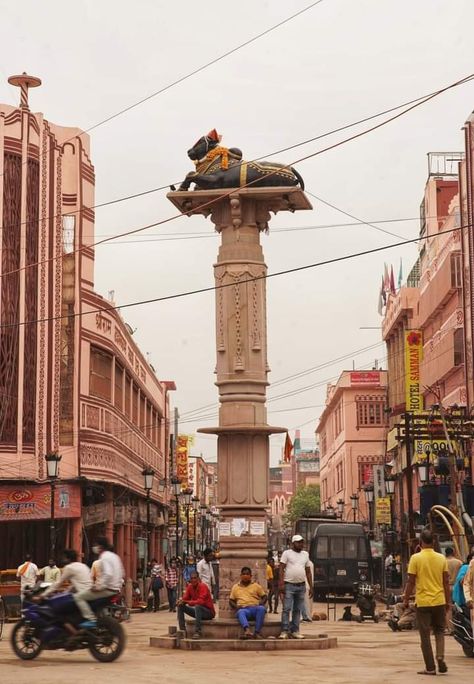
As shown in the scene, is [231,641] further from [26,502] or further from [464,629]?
[26,502]

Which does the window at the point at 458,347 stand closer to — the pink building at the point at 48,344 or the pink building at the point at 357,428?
the pink building at the point at 48,344

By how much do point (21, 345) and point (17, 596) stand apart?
10677 millimetres

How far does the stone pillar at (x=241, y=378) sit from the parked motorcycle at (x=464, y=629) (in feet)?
11.5

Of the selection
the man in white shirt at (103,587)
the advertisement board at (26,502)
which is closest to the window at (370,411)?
the advertisement board at (26,502)

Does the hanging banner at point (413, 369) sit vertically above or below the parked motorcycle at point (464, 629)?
above

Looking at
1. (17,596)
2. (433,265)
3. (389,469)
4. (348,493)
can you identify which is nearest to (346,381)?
(348,493)

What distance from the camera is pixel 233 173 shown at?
2130 centimetres

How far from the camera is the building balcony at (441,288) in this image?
204ft

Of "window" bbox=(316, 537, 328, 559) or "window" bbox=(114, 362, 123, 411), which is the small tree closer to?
"window" bbox=(114, 362, 123, 411)

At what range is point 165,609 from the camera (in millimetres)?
47250

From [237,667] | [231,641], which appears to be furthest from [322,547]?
[237,667]

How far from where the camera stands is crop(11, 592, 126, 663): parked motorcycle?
17219 mm

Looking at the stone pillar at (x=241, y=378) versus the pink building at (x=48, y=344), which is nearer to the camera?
the stone pillar at (x=241, y=378)

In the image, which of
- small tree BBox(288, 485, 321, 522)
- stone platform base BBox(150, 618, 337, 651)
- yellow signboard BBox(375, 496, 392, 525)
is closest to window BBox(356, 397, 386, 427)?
small tree BBox(288, 485, 321, 522)
